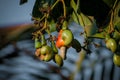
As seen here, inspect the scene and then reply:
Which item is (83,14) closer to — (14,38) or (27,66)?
(14,38)

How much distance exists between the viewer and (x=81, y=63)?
89.9 inches

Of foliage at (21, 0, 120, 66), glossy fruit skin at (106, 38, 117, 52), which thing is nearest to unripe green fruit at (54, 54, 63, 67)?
foliage at (21, 0, 120, 66)

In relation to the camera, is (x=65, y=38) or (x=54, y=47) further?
(x=54, y=47)

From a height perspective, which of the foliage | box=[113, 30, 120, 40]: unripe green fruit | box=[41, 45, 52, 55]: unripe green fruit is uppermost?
the foliage

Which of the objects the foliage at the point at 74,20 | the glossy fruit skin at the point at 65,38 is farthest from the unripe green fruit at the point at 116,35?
the glossy fruit skin at the point at 65,38

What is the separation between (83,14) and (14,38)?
4.04ft

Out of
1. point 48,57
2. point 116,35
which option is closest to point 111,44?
point 116,35

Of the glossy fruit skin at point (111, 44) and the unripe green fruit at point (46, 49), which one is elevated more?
the glossy fruit skin at point (111, 44)

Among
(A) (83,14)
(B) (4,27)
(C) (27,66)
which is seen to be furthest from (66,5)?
(C) (27,66)

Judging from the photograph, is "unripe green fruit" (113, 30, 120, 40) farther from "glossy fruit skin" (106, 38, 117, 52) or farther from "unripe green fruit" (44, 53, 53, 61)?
"unripe green fruit" (44, 53, 53, 61)

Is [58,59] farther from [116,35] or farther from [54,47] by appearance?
[116,35]

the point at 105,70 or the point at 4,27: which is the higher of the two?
the point at 4,27

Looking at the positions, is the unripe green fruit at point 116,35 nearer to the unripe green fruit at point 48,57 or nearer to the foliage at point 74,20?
the foliage at point 74,20

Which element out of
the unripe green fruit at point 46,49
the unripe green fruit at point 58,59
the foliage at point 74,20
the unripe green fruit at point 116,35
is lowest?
the unripe green fruit at point 58,59
